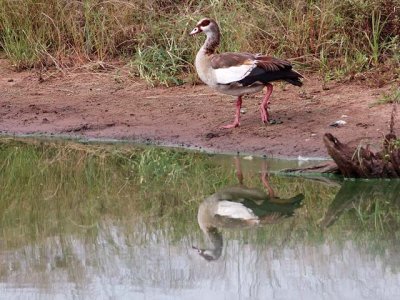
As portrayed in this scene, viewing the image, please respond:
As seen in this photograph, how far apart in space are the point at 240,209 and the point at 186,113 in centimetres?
301

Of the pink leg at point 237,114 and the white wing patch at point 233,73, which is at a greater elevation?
the white wing patch at point 233,73

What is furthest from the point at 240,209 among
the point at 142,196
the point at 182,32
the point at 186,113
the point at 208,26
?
the point at 182,32

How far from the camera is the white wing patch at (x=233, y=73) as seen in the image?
10.1 metres

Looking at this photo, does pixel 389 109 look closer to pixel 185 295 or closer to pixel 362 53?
pixel 362 53

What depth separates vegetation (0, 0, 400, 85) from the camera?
11672 mm

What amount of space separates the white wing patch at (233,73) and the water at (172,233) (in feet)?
2.42

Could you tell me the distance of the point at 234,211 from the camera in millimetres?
8422

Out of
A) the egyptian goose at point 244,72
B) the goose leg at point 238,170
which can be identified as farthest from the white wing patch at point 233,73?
the goose leg at point 238,170

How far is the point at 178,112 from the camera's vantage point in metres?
11.4

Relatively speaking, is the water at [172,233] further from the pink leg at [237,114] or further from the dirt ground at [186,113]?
the pink leg at [237,114]

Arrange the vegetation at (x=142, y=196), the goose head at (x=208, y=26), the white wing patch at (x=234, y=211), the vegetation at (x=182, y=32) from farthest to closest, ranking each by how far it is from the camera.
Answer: the vegetation at (x=182, y=32) < the goose head at (x=208, y=26) < the white wing patch at (x=234, y=211) < the vegetation at (x=142, y=196)

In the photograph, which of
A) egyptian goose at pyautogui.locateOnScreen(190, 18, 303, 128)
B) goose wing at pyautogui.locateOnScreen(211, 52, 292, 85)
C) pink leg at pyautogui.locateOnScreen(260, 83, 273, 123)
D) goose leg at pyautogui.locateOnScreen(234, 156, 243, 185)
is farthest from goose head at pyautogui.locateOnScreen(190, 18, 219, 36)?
goose leg at pyautogui.locateOnScreen(234, 156, 243, 185)

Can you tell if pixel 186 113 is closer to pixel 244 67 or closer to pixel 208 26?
pixel 208 26

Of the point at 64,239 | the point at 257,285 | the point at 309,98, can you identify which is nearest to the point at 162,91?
the point at 309,98
